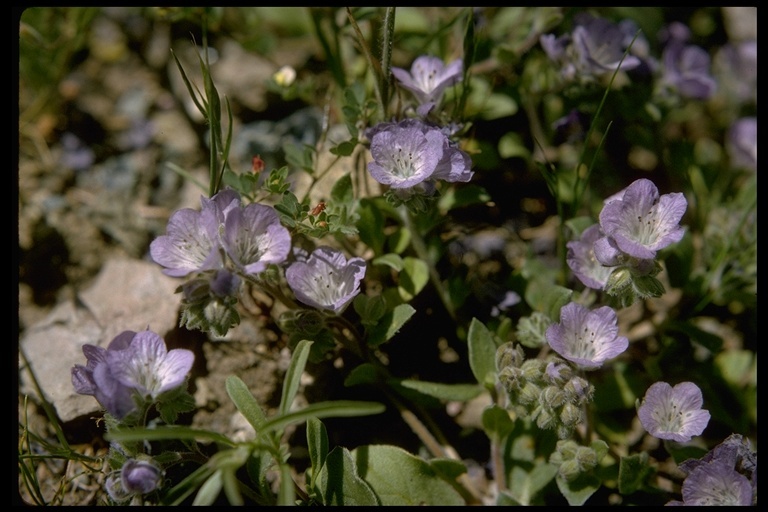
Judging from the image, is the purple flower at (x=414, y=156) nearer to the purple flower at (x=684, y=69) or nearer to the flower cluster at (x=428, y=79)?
the flower cluster at (x=428, y=79)

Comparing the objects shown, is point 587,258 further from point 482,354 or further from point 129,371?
point 129,371

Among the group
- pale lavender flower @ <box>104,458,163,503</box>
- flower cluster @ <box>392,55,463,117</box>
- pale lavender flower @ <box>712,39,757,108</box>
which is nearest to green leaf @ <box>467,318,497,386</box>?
flower cluster @ <box>392,55,463,117</box>

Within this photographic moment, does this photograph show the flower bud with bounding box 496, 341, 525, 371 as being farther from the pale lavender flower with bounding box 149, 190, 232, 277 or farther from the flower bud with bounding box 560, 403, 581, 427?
the pale lavender flower with bounding box 149, 190, 232, 277

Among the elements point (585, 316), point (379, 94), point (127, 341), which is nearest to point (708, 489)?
point (585, 316)

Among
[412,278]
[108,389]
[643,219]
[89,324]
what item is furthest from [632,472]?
[89,324]

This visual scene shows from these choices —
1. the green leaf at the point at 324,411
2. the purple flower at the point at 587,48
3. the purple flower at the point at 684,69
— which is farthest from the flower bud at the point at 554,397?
the purple flower at the point at 684,69

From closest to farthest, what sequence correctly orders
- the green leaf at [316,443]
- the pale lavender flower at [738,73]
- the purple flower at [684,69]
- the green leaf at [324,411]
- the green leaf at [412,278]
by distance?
the green leaf at [324,411], the green leaf at [316,443], the green leaf at [412,278], the purple flower at [684,69], the pale lavender flower at [738,73]
